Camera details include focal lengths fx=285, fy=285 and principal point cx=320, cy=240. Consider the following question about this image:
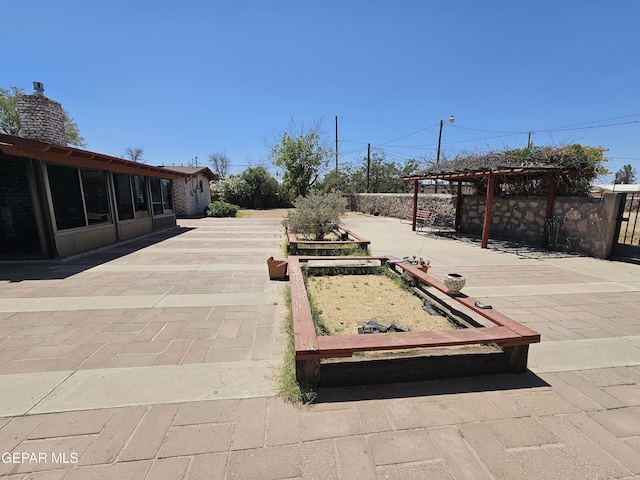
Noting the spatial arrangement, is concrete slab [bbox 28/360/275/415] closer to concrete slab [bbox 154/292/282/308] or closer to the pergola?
concrete slab [bbox 154/292/282/308]

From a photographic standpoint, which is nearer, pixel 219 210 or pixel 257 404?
Answer: pixel 257 404

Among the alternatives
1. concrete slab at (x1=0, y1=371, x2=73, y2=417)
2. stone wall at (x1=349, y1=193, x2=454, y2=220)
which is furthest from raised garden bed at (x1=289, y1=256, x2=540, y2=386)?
stone wall at (x1=349, y1=193, x2=454, y2=220)

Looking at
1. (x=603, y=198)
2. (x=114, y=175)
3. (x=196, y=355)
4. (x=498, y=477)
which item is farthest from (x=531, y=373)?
(x=114, y=175)

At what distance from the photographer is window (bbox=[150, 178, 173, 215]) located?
11.4m

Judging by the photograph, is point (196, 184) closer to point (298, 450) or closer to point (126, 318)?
point (126, 318)

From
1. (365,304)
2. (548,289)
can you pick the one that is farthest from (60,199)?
(548,289)

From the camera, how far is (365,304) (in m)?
3.90

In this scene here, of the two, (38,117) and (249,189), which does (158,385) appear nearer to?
Result: (38,117)

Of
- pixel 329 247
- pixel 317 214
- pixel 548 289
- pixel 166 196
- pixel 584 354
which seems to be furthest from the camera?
pixel 166 196

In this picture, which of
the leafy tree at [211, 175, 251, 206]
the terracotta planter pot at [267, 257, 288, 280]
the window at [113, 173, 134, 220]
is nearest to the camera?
the terracotta planter pot at [267, 257, 288, 280]

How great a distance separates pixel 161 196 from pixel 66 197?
5495mm

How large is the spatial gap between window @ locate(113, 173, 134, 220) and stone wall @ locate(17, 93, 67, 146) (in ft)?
5.62

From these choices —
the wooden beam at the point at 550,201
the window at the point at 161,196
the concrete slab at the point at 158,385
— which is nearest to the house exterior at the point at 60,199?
the window at the point at 161,196

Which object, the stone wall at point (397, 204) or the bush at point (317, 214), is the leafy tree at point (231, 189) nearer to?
the stone wall at point (397, 204)
